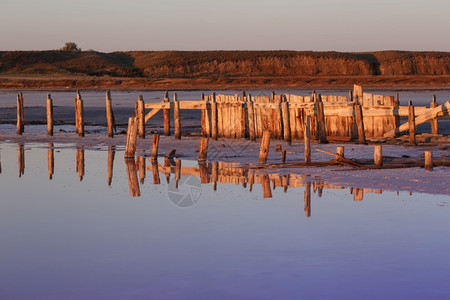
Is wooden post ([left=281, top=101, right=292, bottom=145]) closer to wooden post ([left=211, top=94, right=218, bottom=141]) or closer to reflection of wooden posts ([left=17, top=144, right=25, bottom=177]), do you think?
wooden post ([left=211, top=94, right=218, bottom=141])

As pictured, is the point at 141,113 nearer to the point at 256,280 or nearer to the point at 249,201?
the point at 249,201

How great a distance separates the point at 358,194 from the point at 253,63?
124 meters

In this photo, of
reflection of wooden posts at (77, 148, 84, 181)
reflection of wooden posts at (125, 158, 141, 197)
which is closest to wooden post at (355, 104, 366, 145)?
reflection of wooden posts at (125, 158, 141, 197)

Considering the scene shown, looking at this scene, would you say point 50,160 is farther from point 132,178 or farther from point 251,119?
point 251,119

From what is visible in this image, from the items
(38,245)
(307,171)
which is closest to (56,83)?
(307,171)

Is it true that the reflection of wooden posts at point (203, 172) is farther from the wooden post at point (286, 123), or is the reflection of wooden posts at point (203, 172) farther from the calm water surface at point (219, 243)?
the wooden post at point (286, 123)

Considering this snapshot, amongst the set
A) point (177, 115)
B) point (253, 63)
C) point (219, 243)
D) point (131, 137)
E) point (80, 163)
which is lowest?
point (219, 243)

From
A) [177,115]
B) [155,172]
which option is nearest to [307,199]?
[155,172]

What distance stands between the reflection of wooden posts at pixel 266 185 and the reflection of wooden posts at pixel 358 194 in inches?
64.2

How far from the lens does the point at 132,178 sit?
778 inches

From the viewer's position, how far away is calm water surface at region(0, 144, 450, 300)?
9.97m

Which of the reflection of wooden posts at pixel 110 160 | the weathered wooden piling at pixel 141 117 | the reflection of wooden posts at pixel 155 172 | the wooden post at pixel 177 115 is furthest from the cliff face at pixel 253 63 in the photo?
the reflection of wooden posts at pixel 155 172

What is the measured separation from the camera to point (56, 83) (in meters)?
92.4

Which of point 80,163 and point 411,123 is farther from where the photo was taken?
point 411,123
